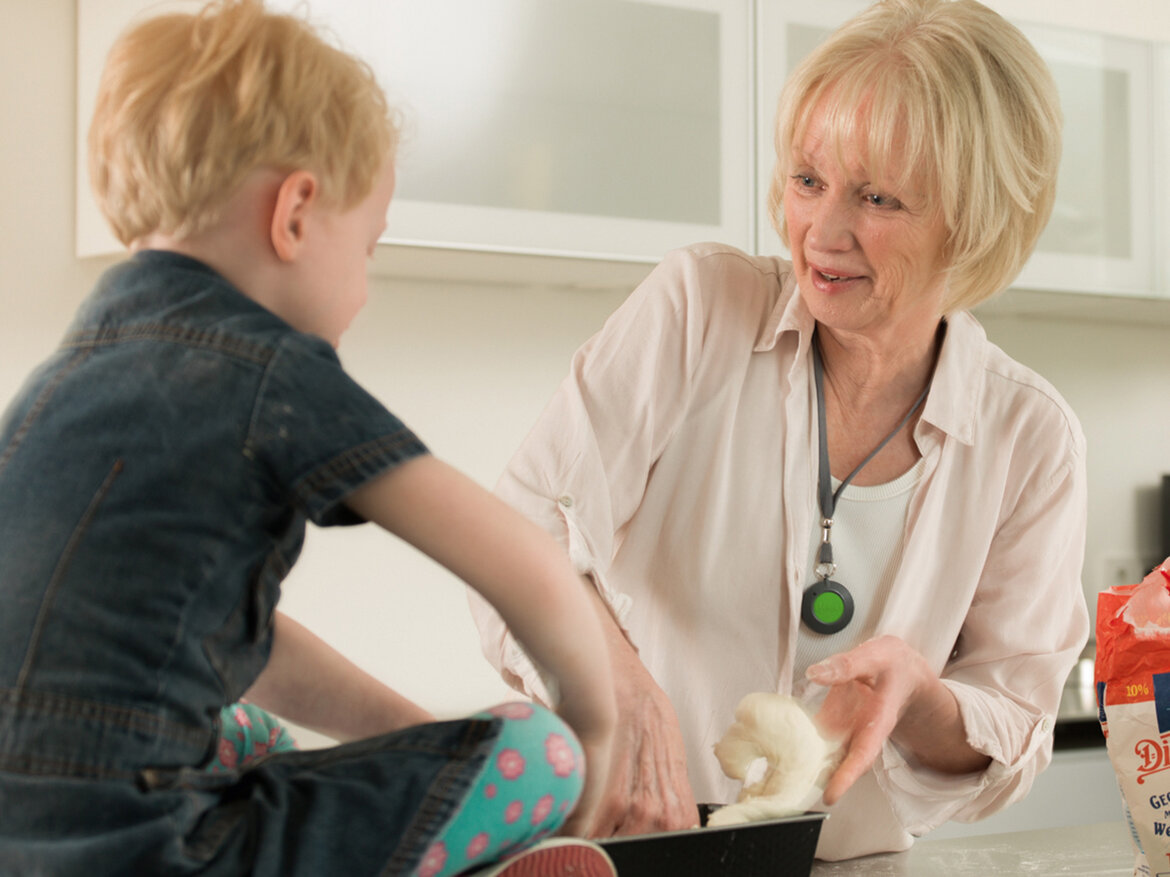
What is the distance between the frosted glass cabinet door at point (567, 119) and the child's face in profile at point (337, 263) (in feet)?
3.68

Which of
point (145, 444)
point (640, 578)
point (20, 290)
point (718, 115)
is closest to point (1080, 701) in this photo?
point (718, 115)

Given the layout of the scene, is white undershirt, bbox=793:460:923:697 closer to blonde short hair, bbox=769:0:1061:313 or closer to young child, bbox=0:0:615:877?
blonde short hair, bbox=769:0:1061:313

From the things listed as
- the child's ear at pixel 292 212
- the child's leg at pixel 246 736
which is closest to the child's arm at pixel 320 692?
the child's leg at pixel 246 736

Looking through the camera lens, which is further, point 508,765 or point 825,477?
point 825,477

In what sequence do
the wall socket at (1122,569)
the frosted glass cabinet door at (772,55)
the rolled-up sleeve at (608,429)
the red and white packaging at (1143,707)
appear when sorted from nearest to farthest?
the red and white packaging at (1143,707)
the rolled-up sleeve at (608,429)
the frosted glass cabinet door at (772,55)
the wall socket at (1122,569)

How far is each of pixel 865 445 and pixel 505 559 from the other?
0.69 m

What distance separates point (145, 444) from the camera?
512mm

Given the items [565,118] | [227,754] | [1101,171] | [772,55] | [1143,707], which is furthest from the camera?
[1101,171]

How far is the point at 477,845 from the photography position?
0.55 m

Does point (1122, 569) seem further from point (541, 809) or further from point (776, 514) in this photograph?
point (541, 809)

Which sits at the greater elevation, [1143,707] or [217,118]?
[217,118]

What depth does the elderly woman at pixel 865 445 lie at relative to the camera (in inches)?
39.5

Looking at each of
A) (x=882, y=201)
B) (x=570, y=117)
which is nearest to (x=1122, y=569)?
(x=570, y=117)

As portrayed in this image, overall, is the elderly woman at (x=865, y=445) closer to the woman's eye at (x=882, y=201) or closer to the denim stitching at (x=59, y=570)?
the woman's eye at (x=882, y=201)
